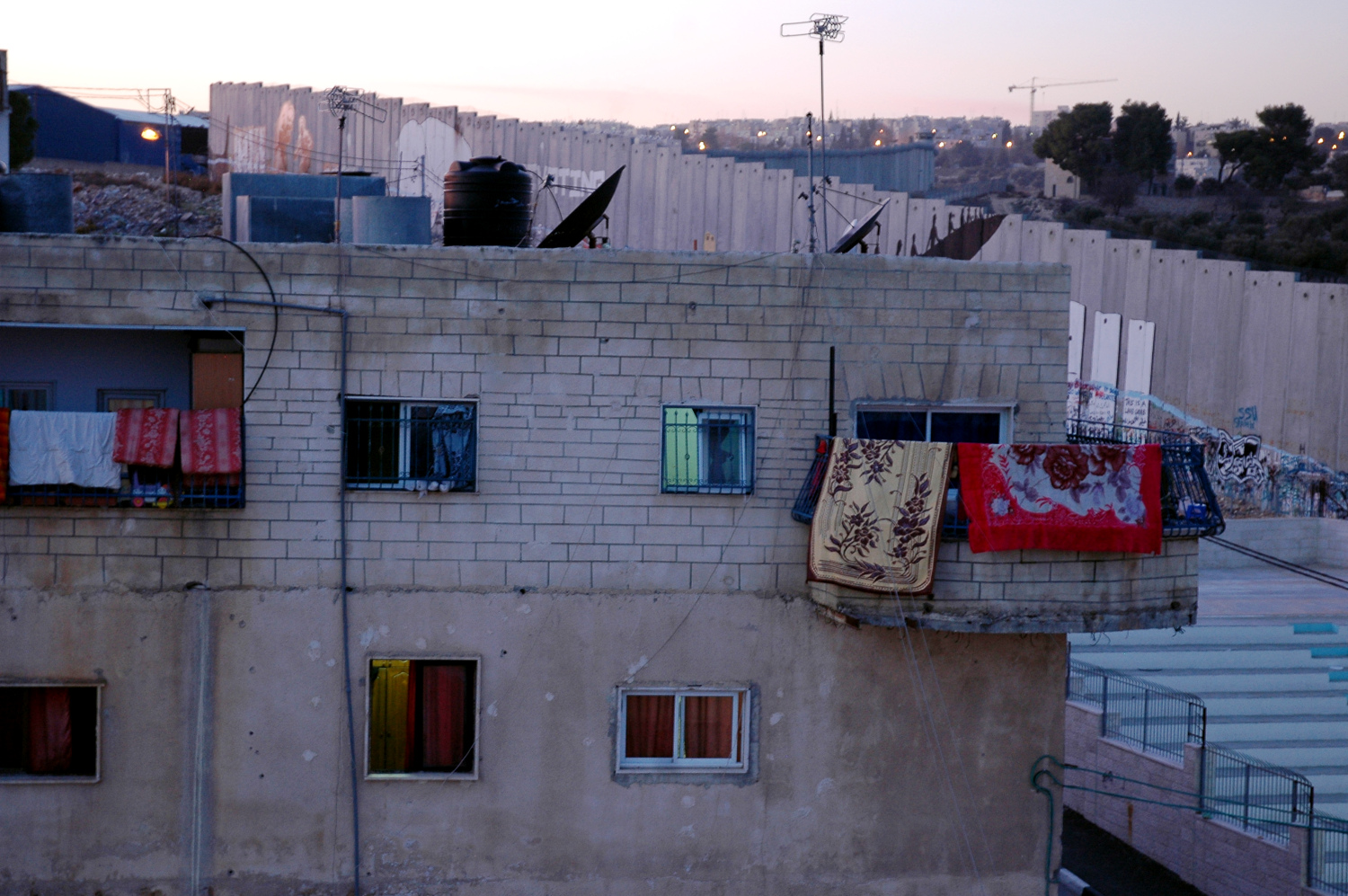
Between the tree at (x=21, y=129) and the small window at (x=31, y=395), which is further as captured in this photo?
the tree at (x=21, y=129)

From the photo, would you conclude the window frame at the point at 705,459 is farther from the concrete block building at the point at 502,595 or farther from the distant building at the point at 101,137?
the distant building at the point at 101,137

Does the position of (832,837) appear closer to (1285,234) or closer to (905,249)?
(905,249)

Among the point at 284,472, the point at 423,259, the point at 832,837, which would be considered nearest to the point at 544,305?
the point at 423,259

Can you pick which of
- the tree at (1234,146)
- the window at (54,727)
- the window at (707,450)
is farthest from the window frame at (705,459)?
the tree at (1234,146)

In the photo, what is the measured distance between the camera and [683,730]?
1127cm

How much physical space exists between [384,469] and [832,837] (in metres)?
5.15

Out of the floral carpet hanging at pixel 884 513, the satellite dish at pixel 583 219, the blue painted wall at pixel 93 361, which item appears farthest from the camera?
the satellite dish at pixel 583 219

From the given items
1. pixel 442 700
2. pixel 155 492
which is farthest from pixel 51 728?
pixel 442 700

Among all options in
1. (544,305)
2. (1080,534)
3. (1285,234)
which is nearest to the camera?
(1080,534)

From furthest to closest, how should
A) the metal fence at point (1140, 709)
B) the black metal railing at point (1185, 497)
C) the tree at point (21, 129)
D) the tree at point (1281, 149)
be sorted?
the tree at point (1281, 149) → the tree at point (21, 129) → the metal fence at point (1140, 709) → the black metal railing at point (1185, 497)

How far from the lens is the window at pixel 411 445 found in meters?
11.0

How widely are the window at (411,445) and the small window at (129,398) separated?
2.15 metres

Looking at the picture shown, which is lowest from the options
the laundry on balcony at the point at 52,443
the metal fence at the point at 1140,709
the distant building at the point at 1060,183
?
the metal fence at the point at 1140,709

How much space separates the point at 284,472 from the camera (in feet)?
35.8
